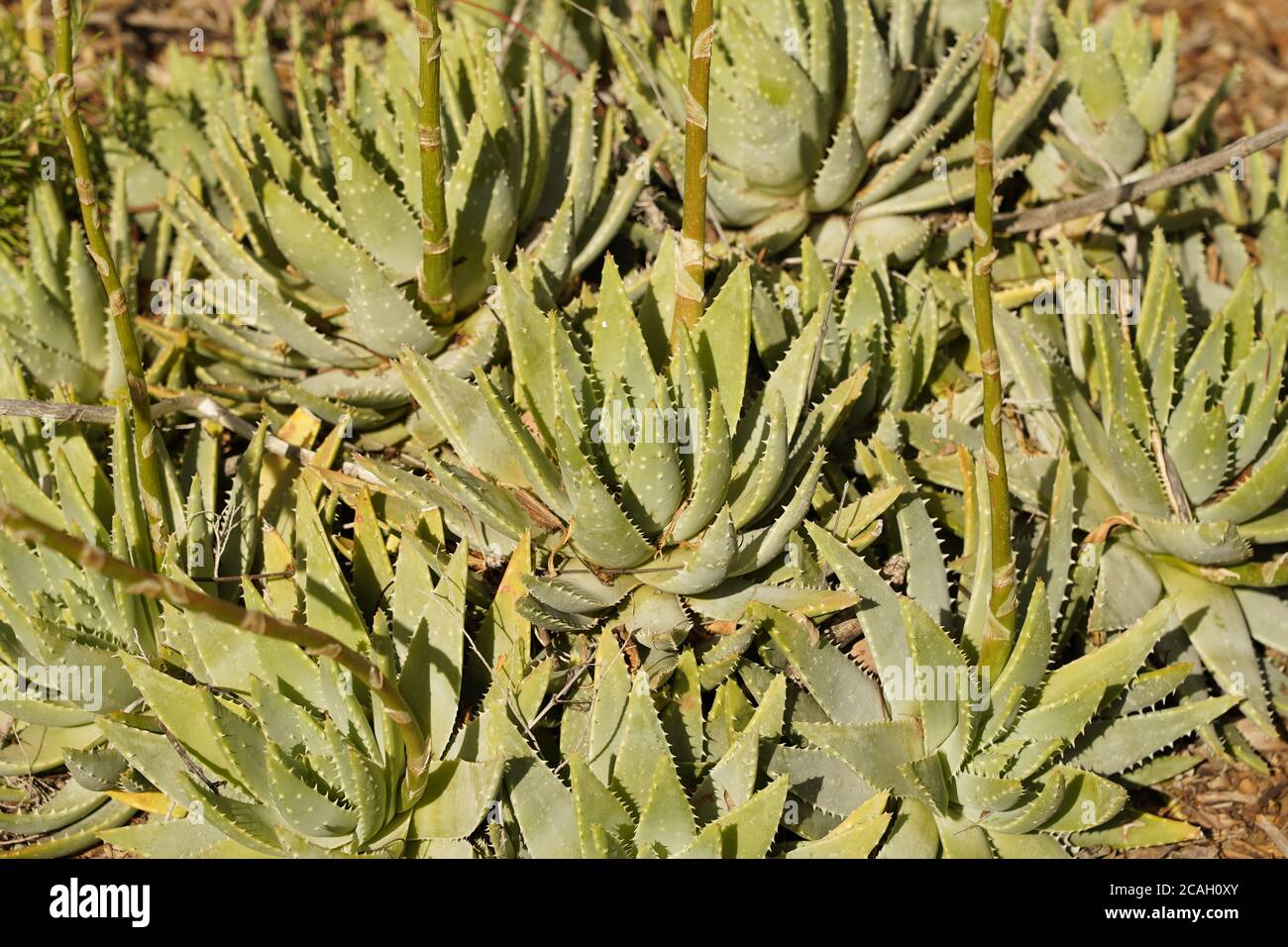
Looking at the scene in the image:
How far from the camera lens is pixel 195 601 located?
1.83 meters

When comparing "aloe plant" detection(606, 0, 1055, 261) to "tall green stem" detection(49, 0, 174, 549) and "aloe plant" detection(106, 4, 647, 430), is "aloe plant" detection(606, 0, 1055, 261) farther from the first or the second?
"tall green stem" detection(49, 0, 174, 549)

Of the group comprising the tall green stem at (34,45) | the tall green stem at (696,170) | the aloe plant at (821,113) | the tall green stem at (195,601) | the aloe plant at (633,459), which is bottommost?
the tall green stem at (195,601)

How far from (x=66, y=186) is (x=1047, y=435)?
2.84 metres

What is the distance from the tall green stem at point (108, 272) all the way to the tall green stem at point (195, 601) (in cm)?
73

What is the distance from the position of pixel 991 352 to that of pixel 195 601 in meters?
1.31

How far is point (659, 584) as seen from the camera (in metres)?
2.71

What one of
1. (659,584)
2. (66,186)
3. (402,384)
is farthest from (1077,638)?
(66,186)

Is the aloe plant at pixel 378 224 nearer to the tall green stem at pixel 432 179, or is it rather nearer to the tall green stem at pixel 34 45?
the tall green stem at pixel 432 179

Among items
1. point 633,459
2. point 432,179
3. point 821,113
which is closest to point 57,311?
point 432,179

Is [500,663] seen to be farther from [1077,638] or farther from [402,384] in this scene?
[1077,638]

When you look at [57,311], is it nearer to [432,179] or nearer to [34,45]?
[34,45]

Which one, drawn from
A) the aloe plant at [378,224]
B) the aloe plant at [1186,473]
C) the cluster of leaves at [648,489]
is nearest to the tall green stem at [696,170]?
Answer: the cluster of leaves at [648,489]

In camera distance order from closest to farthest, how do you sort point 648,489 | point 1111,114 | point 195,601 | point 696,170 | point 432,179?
point 195,601 → point 696,170 → point 648,489 → point 432,179 → point 1111,114

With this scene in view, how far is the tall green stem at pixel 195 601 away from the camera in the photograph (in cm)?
167
